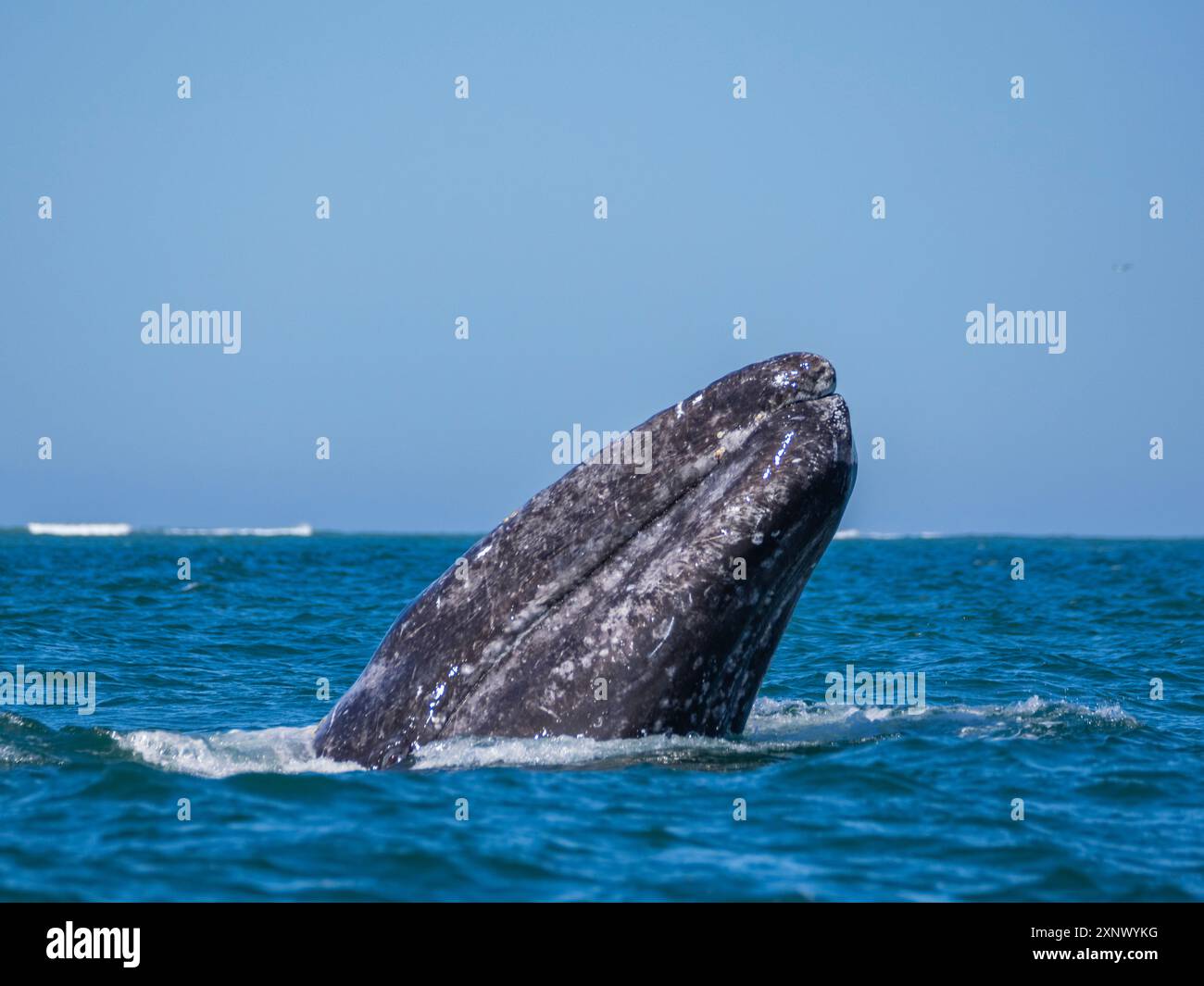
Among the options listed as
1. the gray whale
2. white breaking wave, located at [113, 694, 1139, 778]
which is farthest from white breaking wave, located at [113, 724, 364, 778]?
the gray whale

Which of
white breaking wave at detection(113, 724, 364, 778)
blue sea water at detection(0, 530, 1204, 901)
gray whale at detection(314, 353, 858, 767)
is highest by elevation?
gray whale at detection(314, 353, 858, 767)

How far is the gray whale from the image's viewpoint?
Answer: 779cm

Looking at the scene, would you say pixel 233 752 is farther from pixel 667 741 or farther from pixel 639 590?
pixel 639 590

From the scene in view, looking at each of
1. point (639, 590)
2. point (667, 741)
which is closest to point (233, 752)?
point (667, 741)

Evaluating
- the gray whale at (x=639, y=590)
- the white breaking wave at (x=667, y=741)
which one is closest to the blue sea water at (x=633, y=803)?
the white breaking wave at (x=667, y=741)

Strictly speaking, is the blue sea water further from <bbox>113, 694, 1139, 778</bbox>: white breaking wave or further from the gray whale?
the gray whale

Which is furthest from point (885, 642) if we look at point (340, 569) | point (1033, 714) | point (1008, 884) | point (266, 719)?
point (340, 569)

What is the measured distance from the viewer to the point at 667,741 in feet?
26.2

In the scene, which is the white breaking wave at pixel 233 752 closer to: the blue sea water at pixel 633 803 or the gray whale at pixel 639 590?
the blue sea water at pixel 633 803

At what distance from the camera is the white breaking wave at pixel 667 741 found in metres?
7.91

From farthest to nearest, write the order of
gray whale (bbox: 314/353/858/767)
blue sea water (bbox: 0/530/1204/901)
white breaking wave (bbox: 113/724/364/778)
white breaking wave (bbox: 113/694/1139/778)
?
white breaking wave (bbox: 113/724/364/778) < white breaking wave (bbox: 113/694/1139/778) < gray whale (bbox: 314/353/858/767) < blue sea water (bbox: 0/530/1204/901)

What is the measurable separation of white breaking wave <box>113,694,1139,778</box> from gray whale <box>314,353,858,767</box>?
0.33 ft
